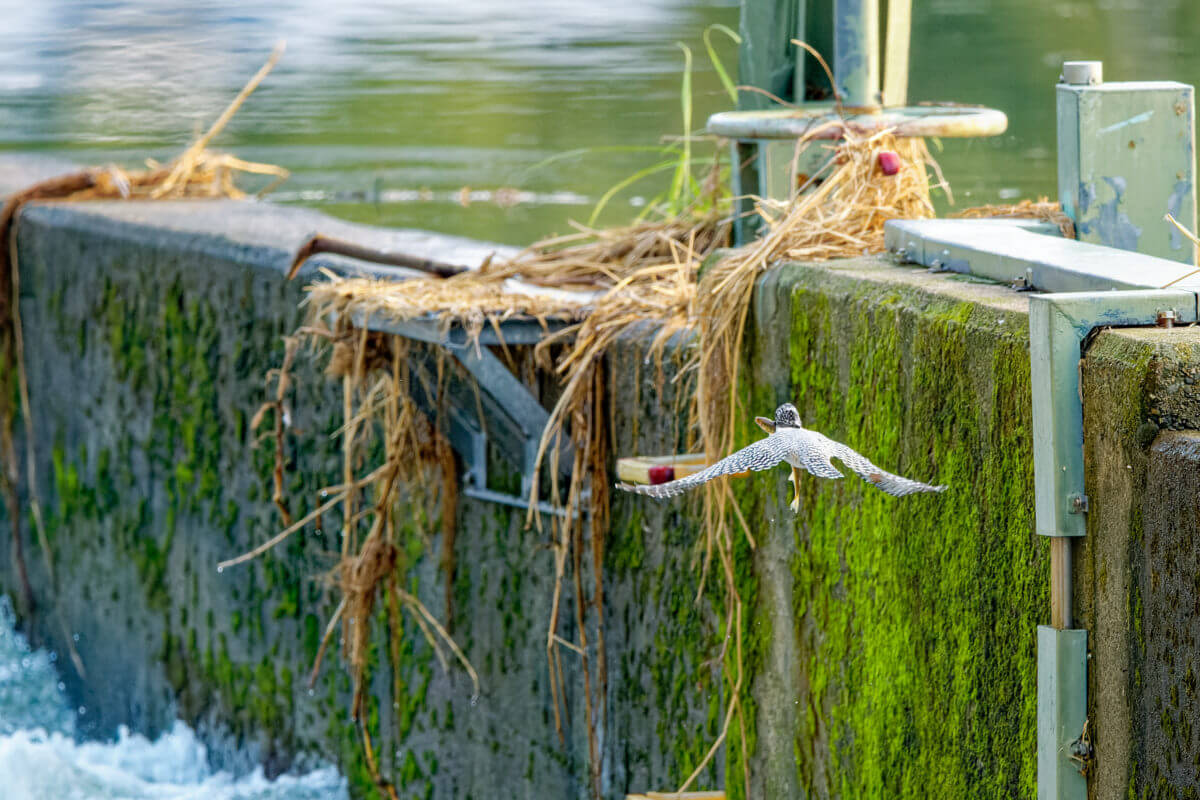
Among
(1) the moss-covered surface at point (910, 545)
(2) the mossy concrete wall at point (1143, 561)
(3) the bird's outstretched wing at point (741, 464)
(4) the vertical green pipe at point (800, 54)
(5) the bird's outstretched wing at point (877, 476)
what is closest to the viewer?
(2) the mossy concrete wall at point (1143, 561)

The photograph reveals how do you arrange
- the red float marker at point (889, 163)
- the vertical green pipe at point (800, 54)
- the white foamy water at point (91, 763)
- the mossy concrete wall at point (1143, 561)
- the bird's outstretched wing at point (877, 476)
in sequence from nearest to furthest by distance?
the mossy concrete wall at point (1143, 561)
the bird's outstretched wing at point (877, 476)
the red float marker at point (889, 163)
the vertical green pipe at point (800, 54)
the white foamy water at point (91, 763)

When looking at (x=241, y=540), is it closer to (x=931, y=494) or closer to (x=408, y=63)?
(x=931, y=494)

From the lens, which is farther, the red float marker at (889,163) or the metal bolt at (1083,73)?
the red float marker at (889,163)

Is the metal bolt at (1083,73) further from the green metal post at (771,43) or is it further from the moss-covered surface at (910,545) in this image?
the green metal post at (771,43)

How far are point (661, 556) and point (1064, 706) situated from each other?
5.10 feet

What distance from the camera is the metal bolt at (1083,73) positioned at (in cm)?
272

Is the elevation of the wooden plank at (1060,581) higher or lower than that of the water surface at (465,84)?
lower

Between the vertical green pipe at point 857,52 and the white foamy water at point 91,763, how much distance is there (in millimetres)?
2412

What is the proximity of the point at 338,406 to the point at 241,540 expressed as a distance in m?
0.78

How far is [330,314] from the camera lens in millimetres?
4156

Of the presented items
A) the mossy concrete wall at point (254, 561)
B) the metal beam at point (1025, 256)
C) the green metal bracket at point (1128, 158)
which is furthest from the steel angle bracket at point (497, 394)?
the green metal bracket at point (1128, 158)

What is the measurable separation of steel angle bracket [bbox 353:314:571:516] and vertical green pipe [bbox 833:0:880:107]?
2.72ft

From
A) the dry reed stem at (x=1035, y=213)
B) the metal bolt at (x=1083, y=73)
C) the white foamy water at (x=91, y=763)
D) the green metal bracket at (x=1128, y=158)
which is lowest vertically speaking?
the white foamy water at (x=91, y=763)

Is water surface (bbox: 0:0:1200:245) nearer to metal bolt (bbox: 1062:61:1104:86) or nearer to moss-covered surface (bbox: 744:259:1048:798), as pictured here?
metal bolt (bbox: 1062:61:1104:86)
